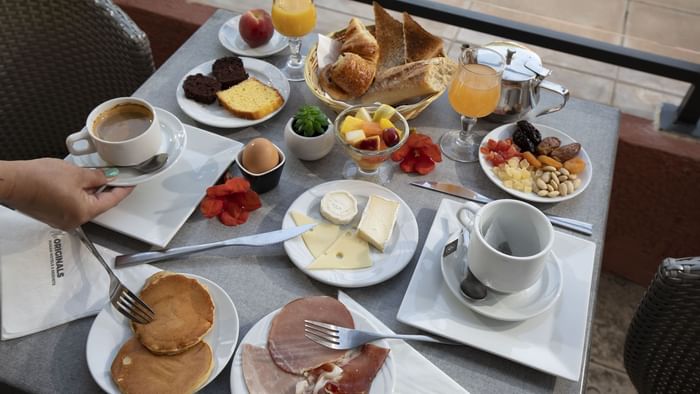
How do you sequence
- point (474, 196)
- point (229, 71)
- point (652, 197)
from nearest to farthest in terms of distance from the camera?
point (474, 196) < point (229, 71) < point (652, 197)

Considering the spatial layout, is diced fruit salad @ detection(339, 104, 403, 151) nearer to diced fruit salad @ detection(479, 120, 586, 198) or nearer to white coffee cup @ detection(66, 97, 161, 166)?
diced fruit salad @ detection(479, 120, 586, 198)

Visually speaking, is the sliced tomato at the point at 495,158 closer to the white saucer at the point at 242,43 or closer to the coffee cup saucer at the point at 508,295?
the coffee cup saucer at the point at 508,295

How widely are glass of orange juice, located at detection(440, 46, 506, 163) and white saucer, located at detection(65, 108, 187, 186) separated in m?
0.57

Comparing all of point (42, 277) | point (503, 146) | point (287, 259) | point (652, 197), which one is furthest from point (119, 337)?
point (652, 197)

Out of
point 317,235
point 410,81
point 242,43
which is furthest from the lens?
point 242,43

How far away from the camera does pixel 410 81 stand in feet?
4.07

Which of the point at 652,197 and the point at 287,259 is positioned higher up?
the point at 287,259

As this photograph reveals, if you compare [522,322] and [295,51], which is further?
[295,51]

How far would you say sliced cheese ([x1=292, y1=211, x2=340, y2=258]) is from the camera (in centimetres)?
100

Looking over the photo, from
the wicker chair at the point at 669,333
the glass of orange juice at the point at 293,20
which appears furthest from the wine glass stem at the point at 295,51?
the wicker chair at the point at 669,333

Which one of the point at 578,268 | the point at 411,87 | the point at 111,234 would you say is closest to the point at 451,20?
the point at 411,87

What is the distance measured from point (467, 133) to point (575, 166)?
245mm

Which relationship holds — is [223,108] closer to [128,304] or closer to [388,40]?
[388,40]

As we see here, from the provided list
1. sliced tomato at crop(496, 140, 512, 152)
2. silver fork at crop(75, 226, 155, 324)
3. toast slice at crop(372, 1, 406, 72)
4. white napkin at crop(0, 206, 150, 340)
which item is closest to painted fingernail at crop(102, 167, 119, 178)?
white napkin at crop(0, 206, 150, 340)
